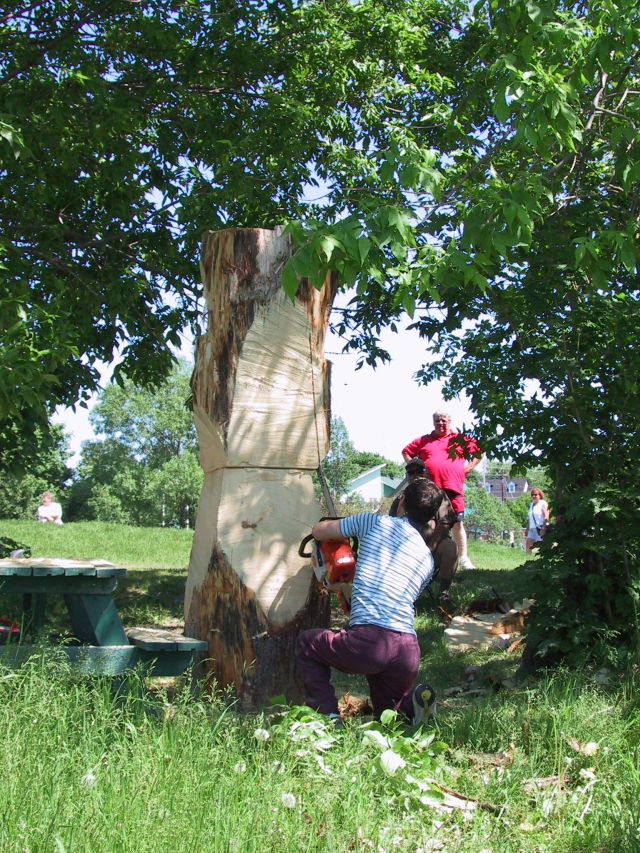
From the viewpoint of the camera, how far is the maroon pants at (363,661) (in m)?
4.12

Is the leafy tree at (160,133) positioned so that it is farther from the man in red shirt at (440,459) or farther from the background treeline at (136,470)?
the background treeline at (136,470)

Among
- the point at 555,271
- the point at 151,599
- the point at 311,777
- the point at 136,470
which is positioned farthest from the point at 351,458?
the point at 311,777

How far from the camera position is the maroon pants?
4117mm

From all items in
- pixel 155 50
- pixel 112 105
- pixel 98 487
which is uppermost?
pixel 155 50

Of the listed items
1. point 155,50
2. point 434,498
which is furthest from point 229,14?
point 434,498

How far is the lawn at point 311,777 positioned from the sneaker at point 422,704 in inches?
3.8

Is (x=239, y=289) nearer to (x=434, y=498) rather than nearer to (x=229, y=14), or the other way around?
(x=434, y=498)

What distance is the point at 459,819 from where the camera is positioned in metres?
2.97

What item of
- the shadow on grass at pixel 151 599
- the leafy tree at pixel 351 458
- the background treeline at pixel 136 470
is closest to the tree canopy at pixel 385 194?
the shadow on grass at pixel 151 599

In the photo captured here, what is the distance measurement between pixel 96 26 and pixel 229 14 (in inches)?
50.2

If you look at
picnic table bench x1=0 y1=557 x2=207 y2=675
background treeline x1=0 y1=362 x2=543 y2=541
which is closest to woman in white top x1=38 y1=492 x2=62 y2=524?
picnic table bench x1=0 y1=557 x2=207 y2=675

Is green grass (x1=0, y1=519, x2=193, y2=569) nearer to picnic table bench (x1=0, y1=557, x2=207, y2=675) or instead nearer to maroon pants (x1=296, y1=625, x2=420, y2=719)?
picnic table bench (x1=0, y1=557, x2=207, y2=675)

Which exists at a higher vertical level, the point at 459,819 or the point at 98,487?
the point at 459,819

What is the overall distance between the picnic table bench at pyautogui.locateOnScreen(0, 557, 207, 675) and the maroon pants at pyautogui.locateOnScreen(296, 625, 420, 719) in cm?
54
